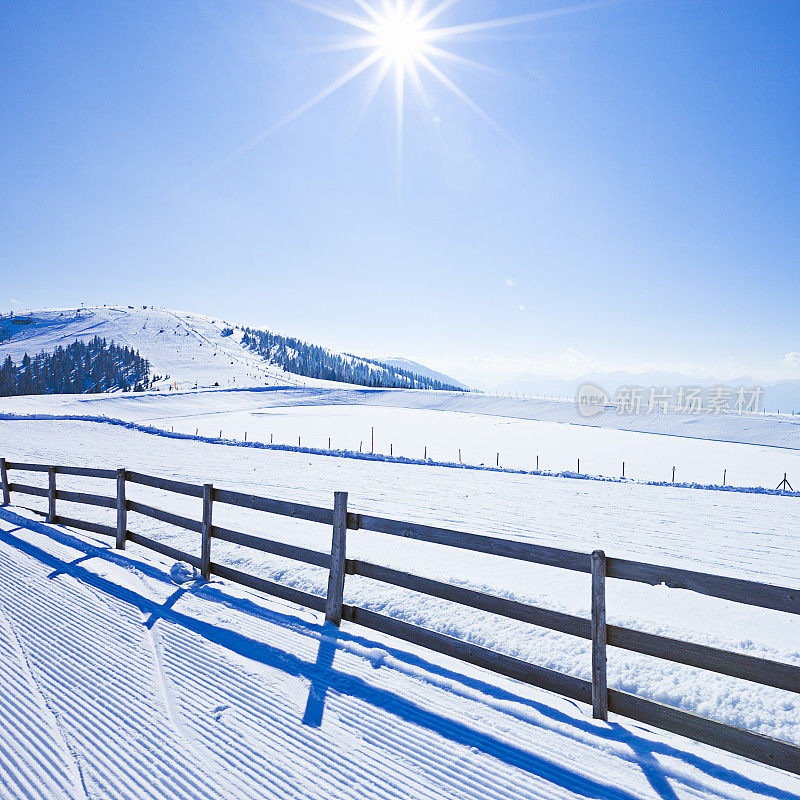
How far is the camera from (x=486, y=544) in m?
4.66

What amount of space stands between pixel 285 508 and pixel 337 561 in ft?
3.46

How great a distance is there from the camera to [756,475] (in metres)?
26.6

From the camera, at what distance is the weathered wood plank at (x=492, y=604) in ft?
13.5

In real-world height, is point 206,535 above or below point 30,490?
above

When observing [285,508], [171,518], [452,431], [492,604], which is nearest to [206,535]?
[171,518]

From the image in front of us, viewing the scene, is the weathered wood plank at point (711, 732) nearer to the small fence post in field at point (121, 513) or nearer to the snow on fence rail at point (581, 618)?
the snow on fence rail at point (581, 618)

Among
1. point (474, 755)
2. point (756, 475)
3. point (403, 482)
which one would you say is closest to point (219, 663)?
point (474, 755)

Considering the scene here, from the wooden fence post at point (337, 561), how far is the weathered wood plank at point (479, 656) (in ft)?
0.38

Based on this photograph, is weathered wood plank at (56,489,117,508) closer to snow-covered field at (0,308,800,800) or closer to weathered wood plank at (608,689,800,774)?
snow-covered field at (0,308,800,800)

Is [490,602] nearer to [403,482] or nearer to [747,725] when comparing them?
[747,725]

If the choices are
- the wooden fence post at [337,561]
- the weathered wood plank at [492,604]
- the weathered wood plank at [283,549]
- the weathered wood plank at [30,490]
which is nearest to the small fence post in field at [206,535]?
the weathered wood plank at [283,549]

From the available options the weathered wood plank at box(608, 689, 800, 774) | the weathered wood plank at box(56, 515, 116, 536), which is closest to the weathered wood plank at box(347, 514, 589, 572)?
the weathered wood plank at box(608, 689, 800, 774)

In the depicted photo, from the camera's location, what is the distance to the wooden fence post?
18.4 feet

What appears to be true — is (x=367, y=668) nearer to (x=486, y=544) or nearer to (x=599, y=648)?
(x=486, y=544)
